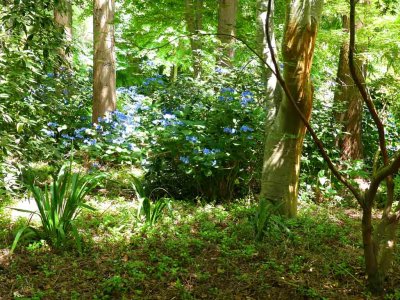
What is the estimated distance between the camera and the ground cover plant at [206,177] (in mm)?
2879

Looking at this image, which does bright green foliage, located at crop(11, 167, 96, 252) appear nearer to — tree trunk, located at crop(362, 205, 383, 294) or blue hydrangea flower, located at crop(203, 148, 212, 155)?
blue hydrangea flower, located at crop(203, 148, 212, 155)

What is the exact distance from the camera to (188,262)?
3.21 meters

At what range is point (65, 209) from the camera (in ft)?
10.9

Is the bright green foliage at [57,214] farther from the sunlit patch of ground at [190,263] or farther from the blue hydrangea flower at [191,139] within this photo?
the blue hydrangea flower at [191,139]

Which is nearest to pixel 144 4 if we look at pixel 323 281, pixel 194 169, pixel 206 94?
pixel 206 94

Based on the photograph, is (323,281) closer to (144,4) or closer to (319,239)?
(319,239)

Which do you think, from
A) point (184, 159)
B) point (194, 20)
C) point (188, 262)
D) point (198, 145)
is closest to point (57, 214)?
point (188, 262)

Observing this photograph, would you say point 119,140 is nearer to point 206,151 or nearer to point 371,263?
point 206,151

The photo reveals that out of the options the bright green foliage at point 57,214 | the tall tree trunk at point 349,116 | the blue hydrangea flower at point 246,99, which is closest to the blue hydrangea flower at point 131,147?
the blue hydrangea flower at point 246,99

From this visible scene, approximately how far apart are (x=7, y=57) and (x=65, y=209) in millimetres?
1291

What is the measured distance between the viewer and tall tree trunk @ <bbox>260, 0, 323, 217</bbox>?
3.72m

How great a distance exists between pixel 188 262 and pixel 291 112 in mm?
1686

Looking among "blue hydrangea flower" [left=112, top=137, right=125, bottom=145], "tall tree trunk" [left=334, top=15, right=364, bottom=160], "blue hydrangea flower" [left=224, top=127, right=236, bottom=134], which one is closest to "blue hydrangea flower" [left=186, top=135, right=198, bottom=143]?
"blue hydrangea flower" [left=224, top=127, right=236, bottom=134]

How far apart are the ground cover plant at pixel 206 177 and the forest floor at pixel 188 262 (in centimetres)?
1
